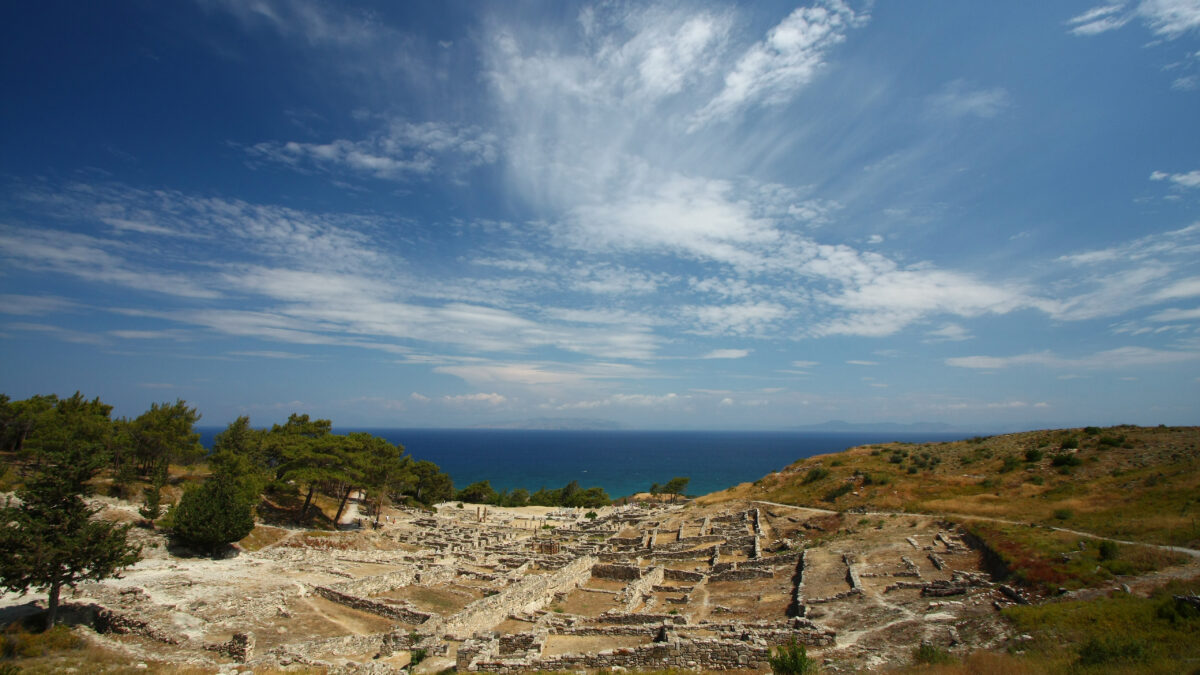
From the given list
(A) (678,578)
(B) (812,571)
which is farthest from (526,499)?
(B) (812,571)

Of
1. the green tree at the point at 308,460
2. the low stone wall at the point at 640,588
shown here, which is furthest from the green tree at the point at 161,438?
the low stone wall at the point at 640,588

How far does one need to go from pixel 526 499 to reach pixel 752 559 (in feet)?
177

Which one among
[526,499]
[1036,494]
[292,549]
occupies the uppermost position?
[1036,494]

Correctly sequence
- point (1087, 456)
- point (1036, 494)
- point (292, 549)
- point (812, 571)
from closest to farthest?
point (812, 571), point (292, 549), point (1036, 494), point (1087, 456)

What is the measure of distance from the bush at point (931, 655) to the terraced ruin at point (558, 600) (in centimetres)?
53

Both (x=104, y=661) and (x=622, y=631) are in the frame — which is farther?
(x=622, y=631)

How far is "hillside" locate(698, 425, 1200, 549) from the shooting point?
83.8 feet

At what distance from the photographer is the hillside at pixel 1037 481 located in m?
25.5

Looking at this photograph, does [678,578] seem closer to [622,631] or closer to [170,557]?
[622,631]

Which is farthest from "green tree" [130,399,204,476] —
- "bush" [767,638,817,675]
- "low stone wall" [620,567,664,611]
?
"bush" [767,638,817,675]

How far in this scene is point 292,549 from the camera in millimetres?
31969

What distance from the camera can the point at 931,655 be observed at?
12906 mm

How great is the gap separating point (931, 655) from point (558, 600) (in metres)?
17.3

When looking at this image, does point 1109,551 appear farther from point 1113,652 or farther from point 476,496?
point 476,496
